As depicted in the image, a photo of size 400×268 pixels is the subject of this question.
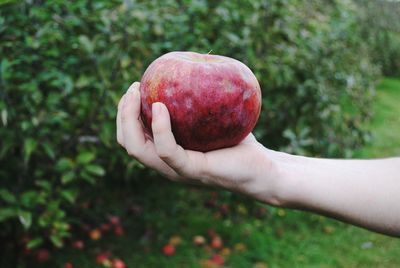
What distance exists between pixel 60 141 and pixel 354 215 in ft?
5.11

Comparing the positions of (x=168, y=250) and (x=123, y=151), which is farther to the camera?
(x=168, y=250)

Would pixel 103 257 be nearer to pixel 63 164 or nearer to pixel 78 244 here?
pixel 78 244

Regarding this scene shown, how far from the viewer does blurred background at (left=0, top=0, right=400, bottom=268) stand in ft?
7.39

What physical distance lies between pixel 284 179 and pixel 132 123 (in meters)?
0.44

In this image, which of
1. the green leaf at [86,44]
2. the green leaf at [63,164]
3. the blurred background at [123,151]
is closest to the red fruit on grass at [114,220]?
the blurred background at [123,151]

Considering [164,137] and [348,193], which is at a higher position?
[164,137]

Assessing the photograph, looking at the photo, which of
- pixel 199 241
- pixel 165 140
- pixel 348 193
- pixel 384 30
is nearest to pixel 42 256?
pixel 199 241

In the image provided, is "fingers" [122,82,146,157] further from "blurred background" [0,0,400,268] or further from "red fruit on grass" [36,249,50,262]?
"red fruit on grass" [36,249,50,262]

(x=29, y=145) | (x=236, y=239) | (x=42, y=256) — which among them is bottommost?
(x=236, y=239)

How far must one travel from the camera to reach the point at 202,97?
4.29 ft

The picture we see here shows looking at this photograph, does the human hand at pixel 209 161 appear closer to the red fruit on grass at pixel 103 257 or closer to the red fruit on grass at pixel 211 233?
the red fruit on grass at pixel 103 257

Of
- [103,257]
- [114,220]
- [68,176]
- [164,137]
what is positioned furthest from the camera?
[114,220]

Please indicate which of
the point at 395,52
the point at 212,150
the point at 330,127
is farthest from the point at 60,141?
the point at 395,52

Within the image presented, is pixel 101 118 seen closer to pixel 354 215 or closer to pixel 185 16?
pixel 185 16
